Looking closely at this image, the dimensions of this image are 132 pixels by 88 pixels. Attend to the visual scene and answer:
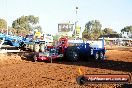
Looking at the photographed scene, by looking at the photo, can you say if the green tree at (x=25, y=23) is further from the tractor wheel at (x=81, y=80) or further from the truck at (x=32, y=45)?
the tractor wheel at (x=81, y=80)

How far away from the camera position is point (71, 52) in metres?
21.1

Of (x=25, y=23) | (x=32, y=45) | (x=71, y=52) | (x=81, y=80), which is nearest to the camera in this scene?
(x=81, y=80)

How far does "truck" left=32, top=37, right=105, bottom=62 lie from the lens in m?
21.2

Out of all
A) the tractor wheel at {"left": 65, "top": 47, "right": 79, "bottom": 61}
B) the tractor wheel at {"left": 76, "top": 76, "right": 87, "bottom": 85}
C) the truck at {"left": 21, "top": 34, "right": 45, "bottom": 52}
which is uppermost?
the truck at {"left": 21, "top": 34, "right": 45, "bottom": 52}

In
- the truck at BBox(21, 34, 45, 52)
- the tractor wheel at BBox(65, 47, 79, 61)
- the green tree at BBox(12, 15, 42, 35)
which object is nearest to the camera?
the tractor wheel at BBox(65, 47, 79, 61)

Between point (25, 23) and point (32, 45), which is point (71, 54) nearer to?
point (32, 45)

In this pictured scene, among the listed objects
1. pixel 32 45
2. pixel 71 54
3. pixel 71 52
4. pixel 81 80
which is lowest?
pixel 71 54

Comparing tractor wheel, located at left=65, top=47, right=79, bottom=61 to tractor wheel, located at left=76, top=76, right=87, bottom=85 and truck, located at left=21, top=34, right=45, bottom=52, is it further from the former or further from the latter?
tractor wheel, located at left=76, top=76, right=87, bottom=85

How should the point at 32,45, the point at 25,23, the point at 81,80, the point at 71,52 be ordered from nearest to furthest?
the point at 81,80 → the point at 71,52 → the point at 32,45 → the point at 25,23

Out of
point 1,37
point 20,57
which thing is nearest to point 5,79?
point 20,57

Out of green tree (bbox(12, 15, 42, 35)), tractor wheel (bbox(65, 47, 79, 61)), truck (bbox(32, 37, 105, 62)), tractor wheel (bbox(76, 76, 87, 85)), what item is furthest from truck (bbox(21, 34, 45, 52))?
green tree (bbox(12, 15, 42, 35))

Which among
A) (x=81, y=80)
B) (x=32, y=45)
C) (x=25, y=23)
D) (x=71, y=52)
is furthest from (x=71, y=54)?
(x=25, y=23)

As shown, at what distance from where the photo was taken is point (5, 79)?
12000 mm

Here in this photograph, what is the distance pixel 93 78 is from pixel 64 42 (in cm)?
1873
